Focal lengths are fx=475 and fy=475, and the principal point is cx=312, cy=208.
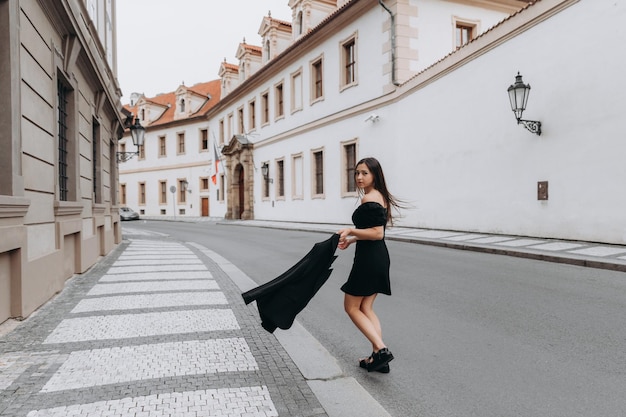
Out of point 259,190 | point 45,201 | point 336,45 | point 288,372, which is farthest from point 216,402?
point 259,190

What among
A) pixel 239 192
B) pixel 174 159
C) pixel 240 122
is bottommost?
pixel 239 192

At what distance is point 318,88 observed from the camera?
2392 cm

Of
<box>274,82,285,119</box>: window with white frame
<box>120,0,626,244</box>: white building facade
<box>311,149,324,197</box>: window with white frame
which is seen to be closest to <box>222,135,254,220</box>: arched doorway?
<box>120,0,626,244</box>: white building facade

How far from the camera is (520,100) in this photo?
1160 centimetres

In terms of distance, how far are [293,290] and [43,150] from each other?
4.28 m

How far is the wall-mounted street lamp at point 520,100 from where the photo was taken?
37.7ft

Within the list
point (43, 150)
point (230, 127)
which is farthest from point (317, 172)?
point (43, 150)

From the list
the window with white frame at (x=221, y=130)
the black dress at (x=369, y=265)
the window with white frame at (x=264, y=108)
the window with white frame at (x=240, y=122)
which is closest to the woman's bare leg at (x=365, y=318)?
the black dress at (x=369, y=265)

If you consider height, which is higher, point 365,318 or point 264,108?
point 264,108

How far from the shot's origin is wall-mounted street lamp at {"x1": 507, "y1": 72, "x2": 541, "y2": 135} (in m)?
11.5

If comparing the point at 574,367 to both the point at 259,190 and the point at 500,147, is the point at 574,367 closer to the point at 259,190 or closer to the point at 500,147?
the point at 500,147

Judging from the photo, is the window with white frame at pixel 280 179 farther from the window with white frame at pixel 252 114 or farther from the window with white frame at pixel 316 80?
Answer: the window with white frame at pixel 316 80

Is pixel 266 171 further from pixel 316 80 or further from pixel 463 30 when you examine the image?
pixel 463 30

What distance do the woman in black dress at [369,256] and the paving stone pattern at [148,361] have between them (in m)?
0.62
